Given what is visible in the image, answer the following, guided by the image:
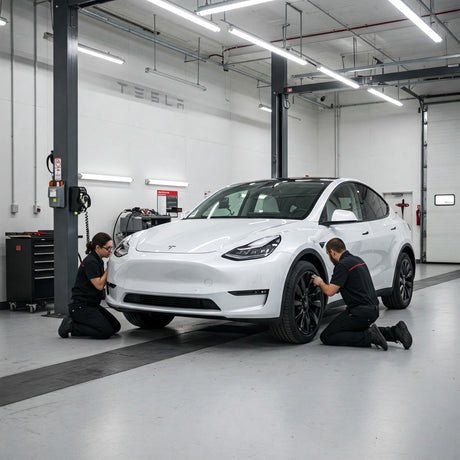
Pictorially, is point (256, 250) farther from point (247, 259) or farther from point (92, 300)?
point (92, 300)

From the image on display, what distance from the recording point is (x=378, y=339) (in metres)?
4.74

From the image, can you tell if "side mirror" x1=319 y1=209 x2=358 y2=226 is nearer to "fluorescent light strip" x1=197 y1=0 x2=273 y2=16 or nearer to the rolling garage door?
"fluorescent light strip" x1=197 y1=0 x2=273 y2=16

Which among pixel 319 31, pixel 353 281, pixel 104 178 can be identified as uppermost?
pixel 319 31

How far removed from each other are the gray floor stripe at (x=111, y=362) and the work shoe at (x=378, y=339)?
123cm

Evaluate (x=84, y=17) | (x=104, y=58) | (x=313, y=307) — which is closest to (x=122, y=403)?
(x=313, y=307)

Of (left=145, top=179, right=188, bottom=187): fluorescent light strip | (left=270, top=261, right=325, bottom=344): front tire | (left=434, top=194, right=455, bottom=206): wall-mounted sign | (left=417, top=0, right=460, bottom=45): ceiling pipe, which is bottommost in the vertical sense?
(left=270, top=261, right=325, bottom=344): front tire

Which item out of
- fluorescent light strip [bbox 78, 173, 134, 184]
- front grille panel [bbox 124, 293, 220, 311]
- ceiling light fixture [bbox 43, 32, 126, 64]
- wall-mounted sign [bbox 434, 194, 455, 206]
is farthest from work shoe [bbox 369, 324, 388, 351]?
wall-mounted sign [bbox 434, 194, 455, 206]

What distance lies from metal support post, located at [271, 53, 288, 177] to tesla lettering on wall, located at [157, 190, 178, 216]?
2.17 meters

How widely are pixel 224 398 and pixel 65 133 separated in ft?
14.6

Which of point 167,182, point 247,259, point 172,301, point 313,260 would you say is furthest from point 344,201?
point 167,182

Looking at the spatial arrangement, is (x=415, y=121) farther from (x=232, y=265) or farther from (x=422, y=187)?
(x=232, y=265)

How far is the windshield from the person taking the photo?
5.49 m

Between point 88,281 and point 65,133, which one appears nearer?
point 88,281

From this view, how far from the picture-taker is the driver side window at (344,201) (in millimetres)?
5602
